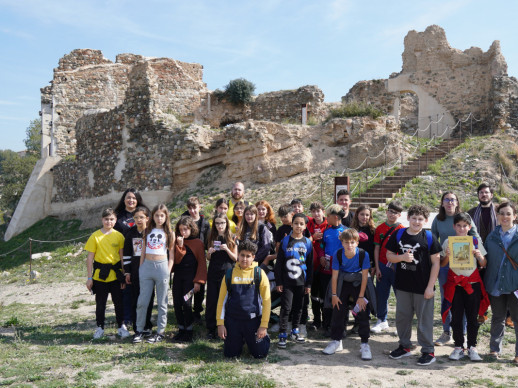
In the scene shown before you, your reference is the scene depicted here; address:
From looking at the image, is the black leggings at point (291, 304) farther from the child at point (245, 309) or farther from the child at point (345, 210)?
the child at point (345, 210)

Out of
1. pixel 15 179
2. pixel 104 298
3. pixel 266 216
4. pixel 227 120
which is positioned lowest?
pixel 104 298

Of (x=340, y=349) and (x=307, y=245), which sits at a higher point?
(x=307, y=245)

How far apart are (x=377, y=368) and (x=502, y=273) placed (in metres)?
1.72

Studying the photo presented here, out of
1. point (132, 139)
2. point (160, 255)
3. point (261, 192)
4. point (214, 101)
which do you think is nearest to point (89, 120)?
point (132, 139)

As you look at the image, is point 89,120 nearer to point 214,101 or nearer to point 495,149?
point 214,101

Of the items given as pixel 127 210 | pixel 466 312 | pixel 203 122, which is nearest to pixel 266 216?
pixel 127 210

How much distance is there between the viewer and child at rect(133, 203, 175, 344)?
5336 mm

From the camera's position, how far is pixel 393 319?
634cm

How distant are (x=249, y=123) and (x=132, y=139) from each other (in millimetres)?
4379

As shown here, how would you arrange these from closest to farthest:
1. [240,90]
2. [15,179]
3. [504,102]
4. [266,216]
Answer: [266,216] < [504,102] < [240,90] < [15,179]

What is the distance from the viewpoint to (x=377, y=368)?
4.54m

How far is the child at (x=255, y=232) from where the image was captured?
222 inches

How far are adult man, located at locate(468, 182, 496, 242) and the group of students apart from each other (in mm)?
739

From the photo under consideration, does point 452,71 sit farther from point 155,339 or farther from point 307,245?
point 155,339
